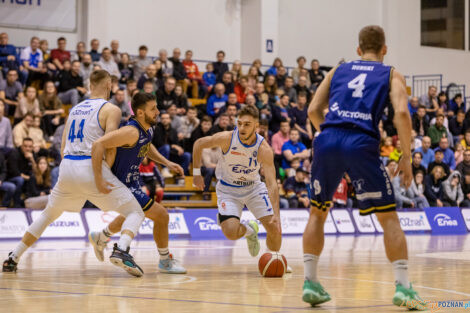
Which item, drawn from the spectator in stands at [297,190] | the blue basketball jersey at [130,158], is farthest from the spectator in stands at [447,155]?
the blue basketball jersey at [130,158]

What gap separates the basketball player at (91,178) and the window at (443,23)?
25.0 meters

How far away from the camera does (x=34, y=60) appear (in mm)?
19500

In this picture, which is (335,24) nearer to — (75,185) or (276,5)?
(276,5)

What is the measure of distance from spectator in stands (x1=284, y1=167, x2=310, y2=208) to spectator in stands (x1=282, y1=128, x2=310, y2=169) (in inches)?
24.5

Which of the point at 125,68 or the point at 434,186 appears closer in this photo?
the point at 125,68

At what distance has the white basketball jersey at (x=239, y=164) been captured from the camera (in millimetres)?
8703

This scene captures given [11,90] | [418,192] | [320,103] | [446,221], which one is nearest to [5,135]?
[11,90]

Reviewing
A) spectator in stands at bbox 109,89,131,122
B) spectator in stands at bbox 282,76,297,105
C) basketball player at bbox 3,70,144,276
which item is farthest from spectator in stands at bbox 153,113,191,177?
basketball player at bbox 3,70,144,276

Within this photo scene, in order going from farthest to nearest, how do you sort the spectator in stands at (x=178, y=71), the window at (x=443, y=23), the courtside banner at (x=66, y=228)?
the window at (x=443, y=23) < the spectator in stands at (x=178, y=71) < the courtside banner at (x=66, y=228)

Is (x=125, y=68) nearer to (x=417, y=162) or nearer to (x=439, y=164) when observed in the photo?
(x=417, y=162)

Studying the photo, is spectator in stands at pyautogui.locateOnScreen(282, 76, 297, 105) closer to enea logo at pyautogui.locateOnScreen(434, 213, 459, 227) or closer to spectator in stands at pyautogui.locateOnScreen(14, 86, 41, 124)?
enea logo at pyautogui.locateOnScreen(434, 213, 459, 227)

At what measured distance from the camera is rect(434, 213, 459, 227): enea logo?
20.1 metres

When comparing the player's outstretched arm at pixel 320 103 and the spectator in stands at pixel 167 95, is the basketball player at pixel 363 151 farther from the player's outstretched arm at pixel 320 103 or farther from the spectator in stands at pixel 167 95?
the spectator in stands at pixel 167 95

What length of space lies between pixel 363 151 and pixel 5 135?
485 inches
